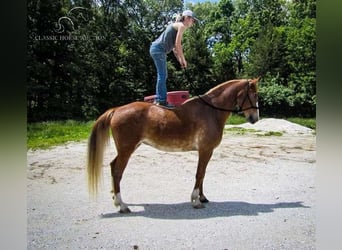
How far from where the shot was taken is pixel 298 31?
2.62 m

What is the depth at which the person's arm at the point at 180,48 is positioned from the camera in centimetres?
258

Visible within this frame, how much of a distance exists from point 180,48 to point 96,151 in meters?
0.80

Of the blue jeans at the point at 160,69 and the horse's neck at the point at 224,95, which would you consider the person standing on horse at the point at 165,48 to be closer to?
the blue jeans at the point at 160,69

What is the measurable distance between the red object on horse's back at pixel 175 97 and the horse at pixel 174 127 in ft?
0.10

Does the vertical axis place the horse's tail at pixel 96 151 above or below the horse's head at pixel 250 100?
below

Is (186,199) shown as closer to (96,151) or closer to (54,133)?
(96,151)

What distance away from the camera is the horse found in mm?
2564

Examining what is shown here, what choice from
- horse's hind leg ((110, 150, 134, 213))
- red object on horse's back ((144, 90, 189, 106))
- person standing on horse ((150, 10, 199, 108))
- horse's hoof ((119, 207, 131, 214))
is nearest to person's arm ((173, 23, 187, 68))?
person standing on horse ((150, 10, 199, 108))

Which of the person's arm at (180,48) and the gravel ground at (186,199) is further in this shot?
the person's arm at (180,48)

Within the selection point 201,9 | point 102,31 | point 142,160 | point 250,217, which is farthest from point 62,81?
point 250,217

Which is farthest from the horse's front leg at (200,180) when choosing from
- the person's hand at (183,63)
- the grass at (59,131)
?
the person's hand at (183,63)

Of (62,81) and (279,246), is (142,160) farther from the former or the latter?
(279,246)

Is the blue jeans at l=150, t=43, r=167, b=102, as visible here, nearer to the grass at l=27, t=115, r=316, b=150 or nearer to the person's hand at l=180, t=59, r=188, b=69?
the person's hand at l=180, t=59, r=188, b=69

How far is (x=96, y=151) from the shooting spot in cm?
257
